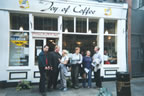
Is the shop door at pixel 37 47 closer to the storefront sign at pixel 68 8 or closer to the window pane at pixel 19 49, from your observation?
the window pane at pixel 19 49

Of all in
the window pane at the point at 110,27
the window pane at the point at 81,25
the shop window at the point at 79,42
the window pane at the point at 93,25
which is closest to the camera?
the shop window at the point at 79,42

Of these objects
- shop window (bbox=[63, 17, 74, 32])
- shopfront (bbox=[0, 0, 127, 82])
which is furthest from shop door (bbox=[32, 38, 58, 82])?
→ shop window (bbox=[63, 17, 74, 32])

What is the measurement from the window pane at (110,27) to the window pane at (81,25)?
60.1 inches

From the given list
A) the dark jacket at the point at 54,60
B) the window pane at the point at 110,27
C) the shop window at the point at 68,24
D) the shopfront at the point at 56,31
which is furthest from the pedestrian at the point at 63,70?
the window pane at the point at 110,27

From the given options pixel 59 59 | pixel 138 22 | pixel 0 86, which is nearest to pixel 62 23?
pixel 59 59

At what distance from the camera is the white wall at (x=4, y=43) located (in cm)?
672

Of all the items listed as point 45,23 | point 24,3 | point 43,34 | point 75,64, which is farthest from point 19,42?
point 75,64

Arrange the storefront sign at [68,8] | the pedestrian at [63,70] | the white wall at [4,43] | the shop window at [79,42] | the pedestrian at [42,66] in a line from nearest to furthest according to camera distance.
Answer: the pedestrian at [42,66]
the pedestrian at [63,70]
the white wall at [4,43]
the storefront sign at [68,8]
the shop window at [79,42]

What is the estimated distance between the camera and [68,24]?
8.06 metres

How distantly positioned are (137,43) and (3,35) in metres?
8.87

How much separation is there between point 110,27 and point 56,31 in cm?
380

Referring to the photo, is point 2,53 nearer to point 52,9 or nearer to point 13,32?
point 13,32

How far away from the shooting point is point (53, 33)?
7.66 metres

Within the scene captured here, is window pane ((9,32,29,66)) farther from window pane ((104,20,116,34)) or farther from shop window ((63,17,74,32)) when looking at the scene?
window pane ((104,20,116,34))
